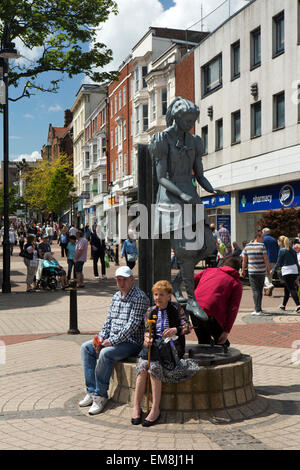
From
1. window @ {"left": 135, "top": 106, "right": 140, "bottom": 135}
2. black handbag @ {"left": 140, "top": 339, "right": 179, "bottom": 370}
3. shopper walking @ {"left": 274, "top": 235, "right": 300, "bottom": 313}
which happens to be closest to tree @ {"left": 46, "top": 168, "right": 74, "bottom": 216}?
window @ {"left": 135, "top": 106, "right": 140, "bottom": 135}

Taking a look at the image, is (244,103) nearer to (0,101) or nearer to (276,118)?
(276,118)

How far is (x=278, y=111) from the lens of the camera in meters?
22.8

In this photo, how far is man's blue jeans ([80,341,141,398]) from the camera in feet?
17.0

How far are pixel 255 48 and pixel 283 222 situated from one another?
10981 millimetres

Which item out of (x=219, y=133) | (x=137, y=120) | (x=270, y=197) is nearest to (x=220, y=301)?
(x=270, y=197)

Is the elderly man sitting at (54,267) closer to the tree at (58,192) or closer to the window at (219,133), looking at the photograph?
the window at (219,133)

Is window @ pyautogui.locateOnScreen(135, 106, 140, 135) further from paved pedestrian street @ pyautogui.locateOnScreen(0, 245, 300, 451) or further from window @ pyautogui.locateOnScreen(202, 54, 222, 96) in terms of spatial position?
paved pedestrian street @ pyautogui.locateOnScreen(0, 245, 300, 451)

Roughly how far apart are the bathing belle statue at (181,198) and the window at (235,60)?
21.7 metres

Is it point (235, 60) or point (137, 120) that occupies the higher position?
point (137, 120)

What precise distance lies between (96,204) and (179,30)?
2646cm

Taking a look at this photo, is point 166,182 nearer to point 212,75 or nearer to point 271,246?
point 271,246

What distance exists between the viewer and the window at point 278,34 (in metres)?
22.4

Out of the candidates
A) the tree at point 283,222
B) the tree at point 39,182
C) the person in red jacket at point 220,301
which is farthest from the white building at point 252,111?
the tree at point 39,182

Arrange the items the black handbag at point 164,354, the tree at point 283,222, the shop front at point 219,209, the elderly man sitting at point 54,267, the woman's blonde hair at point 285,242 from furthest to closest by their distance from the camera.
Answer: the shop front at point 219,209 < the tree at point 283,222 < the elderly man sitting at point 54,267 < the woman's blonde hair at point 285,242 < the black handbag at point 164,354
